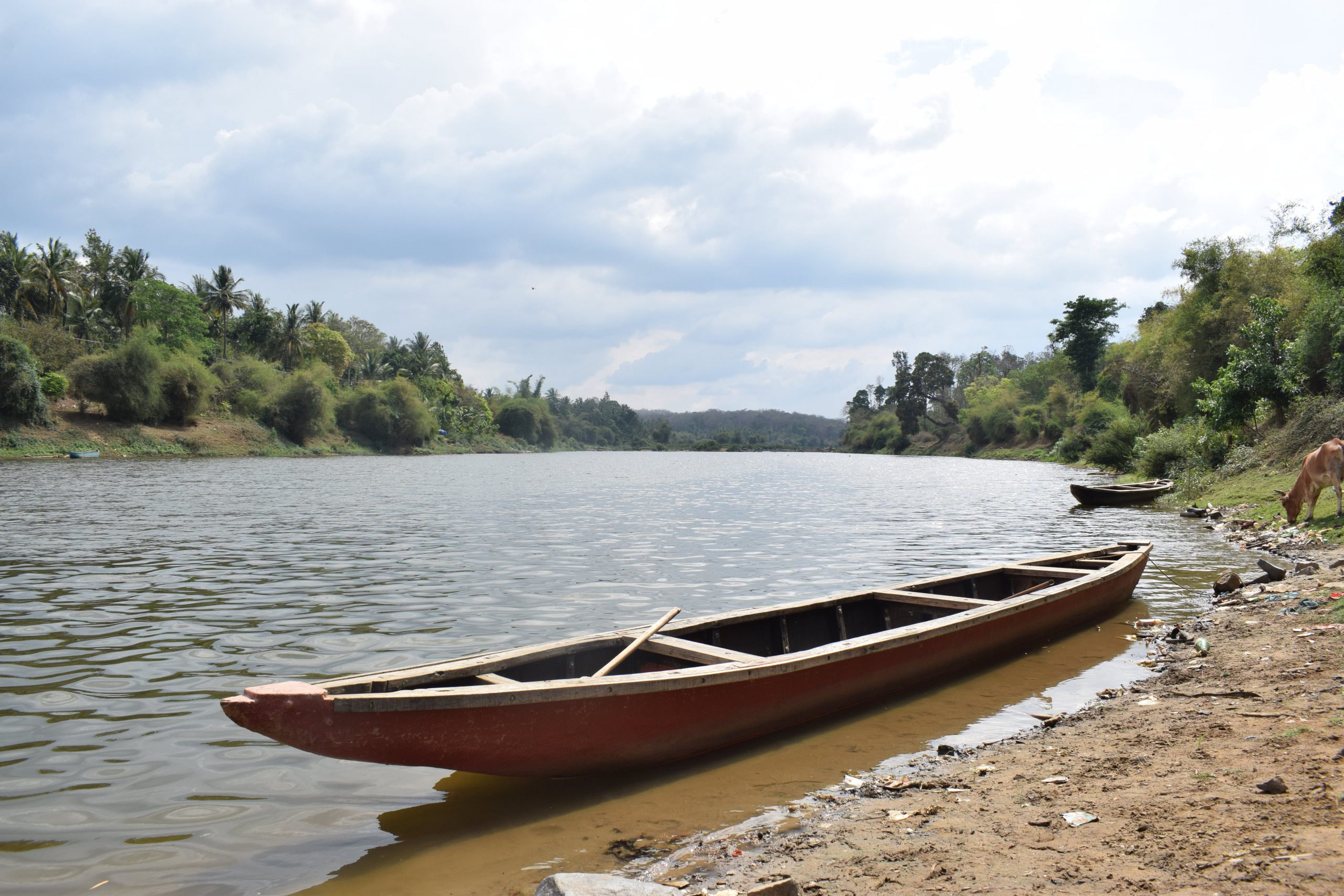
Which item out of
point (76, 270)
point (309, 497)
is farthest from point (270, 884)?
point (76, 270)

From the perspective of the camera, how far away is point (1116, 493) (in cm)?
2477

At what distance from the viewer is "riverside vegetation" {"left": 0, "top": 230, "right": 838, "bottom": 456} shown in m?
51.5

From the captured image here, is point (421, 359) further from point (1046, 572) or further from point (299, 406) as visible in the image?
point (1046, 572)

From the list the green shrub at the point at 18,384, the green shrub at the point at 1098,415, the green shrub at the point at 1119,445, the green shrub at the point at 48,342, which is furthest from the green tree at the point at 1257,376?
the green shrub at the point at 48,342

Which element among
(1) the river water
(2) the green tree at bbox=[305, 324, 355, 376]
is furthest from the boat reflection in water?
(2) the green tree at bbox=[305, 324, 355, 376]

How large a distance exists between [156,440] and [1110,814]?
214 ft

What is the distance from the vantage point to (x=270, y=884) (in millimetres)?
4207

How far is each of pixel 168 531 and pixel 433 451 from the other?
77.4 metres

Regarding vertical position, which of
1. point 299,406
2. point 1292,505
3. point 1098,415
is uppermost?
point 299,406

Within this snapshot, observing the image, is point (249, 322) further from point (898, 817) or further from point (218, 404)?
point (898, 817)

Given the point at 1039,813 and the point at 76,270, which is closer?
the point at 1039,813

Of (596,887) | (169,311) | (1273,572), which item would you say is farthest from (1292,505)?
(169,311)

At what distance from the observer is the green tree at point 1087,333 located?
74375mm

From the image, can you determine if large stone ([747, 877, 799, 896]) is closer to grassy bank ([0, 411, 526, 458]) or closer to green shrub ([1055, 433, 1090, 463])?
Result: grassy bank ([0, 411, 526, 458])
